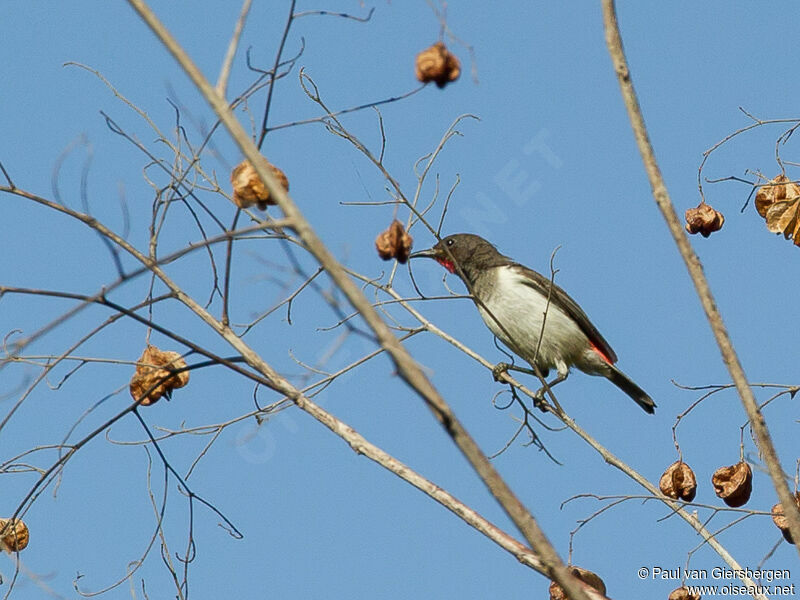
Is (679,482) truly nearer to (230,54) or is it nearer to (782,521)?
(782,521)

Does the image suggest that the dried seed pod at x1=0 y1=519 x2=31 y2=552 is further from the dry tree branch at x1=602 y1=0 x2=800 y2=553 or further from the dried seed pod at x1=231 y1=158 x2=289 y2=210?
the dry tree branch at x1=602 y1=0 x2=800 y2=553

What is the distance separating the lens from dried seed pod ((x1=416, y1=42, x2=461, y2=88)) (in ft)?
10.4

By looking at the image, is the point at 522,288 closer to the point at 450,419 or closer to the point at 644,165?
the point at 644,165

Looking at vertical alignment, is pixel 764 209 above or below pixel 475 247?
below

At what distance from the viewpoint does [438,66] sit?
3.16 meters

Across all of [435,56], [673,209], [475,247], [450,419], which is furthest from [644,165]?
[475,247]

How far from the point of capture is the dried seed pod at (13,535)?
3299 mm

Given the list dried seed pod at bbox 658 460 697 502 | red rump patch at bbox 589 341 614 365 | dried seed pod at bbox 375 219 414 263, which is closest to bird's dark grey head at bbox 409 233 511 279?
red rump patch at bbox 589 341 614 365

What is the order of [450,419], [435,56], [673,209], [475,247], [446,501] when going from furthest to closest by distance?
[475,247] → [435,56] → [446,501] → [673,209] → [450,419]

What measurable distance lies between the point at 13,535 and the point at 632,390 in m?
4.79

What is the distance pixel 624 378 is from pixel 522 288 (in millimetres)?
993

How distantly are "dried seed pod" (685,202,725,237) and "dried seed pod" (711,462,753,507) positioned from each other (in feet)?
4.30

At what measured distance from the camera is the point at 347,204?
450 centimetres

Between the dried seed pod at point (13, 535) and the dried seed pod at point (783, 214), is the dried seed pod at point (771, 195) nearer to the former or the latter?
the dried seed pod at point (783, 214)
